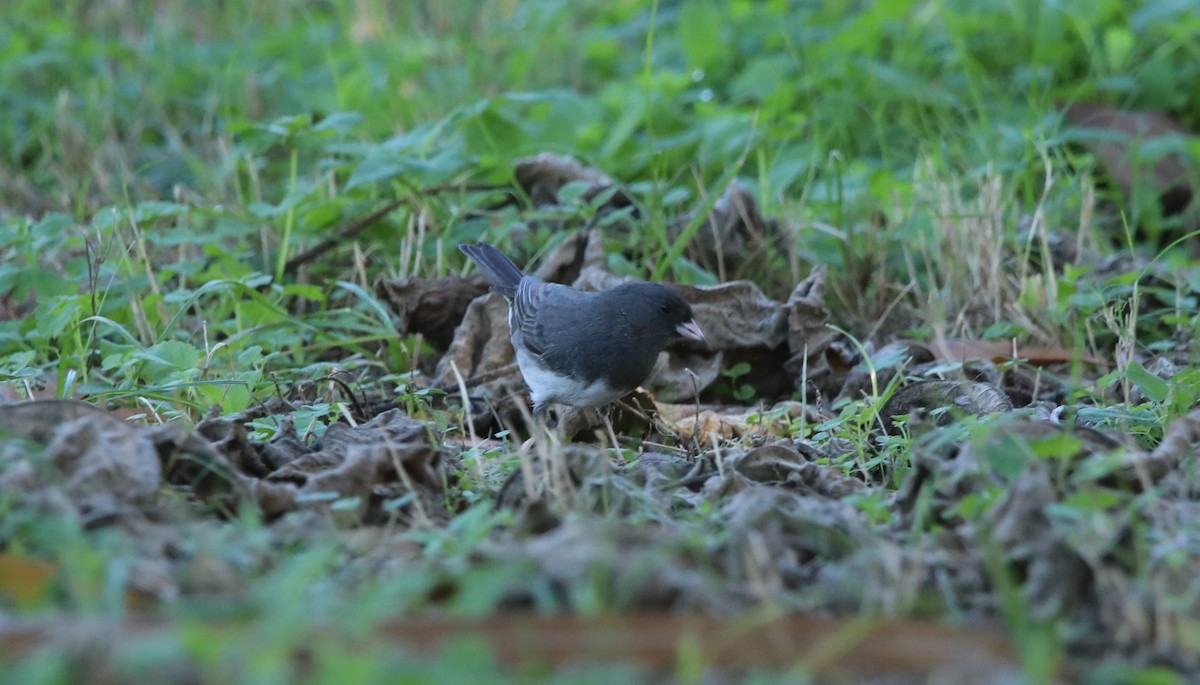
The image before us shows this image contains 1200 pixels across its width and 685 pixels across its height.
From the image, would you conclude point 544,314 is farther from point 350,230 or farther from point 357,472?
point 357,472

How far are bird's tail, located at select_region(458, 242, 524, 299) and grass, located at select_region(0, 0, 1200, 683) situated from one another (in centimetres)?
31

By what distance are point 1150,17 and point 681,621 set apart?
5132 millimetres

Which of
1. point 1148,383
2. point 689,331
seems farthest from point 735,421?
point 1148,383

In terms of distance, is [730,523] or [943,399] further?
[943,399]

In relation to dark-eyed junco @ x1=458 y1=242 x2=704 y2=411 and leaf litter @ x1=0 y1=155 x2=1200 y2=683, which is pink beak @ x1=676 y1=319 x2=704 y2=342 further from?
leaf litter @ x1=0 y1=155 x2=1200 y2=683

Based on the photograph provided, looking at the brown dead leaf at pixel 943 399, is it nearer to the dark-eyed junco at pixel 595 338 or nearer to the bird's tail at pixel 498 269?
the dark-eyed junco at pixel 595 338

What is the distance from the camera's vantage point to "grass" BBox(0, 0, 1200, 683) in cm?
205

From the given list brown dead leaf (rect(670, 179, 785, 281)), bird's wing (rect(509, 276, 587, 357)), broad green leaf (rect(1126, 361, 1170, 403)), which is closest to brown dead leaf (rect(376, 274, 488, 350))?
bird's wing (rect(509, 276, 587, 357))

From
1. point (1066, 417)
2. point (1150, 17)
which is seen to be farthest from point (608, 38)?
point (1066, 417)

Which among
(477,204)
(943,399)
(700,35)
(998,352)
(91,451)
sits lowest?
(998,352)

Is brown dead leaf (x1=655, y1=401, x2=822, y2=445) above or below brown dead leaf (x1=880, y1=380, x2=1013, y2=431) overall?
below

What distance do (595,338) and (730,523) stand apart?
157 cm

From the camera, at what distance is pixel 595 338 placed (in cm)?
380

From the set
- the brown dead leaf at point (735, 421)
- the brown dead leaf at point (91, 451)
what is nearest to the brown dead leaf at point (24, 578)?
the brown dead leaf at point (91, 451)
